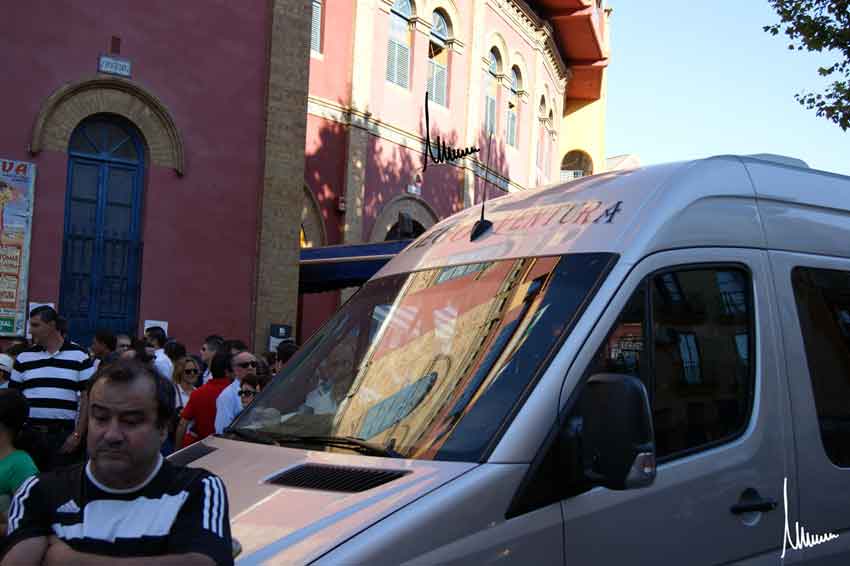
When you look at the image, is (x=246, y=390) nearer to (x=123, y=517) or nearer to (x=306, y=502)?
(x=306, y=502)

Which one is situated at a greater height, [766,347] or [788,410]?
[766,347]

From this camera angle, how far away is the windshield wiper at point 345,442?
3492 millimetres

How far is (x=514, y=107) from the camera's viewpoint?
2797cm

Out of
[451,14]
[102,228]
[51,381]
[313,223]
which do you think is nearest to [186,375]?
[51,381]

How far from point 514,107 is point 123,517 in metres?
26.2

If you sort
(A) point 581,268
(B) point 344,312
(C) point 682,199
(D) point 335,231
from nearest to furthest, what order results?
(A) point 581,268
(C) point 682,199
(B) point 344,312
(D) point 335,231

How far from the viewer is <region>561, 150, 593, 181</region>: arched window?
3738 cm

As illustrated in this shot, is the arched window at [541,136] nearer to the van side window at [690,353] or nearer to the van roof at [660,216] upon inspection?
the van roof at [660,216]

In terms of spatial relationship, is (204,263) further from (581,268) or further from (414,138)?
(581,268)

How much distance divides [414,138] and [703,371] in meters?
18.7

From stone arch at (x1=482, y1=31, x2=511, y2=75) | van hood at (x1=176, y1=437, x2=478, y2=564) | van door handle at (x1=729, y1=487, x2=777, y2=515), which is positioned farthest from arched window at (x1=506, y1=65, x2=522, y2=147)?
van hood at (x1=176, y1=437, x2=478, y2=564)

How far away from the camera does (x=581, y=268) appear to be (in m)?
3.77

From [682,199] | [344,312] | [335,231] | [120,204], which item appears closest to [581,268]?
[682,199]

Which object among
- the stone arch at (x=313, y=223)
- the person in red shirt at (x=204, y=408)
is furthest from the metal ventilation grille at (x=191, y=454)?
the stone arch at (x=313, y=223)
